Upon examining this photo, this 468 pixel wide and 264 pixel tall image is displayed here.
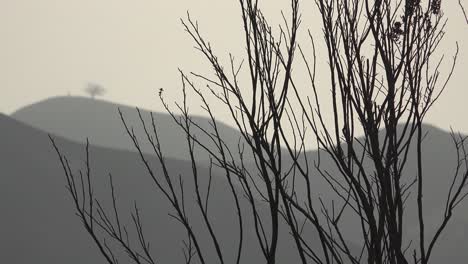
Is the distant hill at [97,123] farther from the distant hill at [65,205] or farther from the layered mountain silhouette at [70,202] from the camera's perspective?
the distant hill at [65,205]

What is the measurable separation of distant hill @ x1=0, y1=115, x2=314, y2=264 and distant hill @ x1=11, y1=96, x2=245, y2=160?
53521 mm

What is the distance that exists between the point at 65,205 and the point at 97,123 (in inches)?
2777

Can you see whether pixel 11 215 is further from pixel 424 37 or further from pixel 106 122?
pixel 106 122

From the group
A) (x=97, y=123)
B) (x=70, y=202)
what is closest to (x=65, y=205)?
(x=70, y=202)

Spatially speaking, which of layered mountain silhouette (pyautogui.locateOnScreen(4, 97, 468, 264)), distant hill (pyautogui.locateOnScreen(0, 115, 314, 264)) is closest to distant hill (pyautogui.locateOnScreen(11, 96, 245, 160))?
layered mountain silhouette (pyautogui.locateOnScreen(4, 97, 468, 264))

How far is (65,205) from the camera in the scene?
52.0 metres

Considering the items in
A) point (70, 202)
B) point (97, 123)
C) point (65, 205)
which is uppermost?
point (97, 123)

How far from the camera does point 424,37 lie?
285 cm

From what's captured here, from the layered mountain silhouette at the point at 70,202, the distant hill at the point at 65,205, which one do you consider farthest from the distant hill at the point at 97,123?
the distant hill at the point at 65,205

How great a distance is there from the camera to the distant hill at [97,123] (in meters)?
117

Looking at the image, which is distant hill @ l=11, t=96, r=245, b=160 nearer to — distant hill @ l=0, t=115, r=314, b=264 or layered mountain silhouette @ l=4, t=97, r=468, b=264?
layered mountain silhouette @ l=4, t=97, r=468, b=264

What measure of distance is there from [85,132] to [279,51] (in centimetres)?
11971

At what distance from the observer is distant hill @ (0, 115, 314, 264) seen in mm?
47875

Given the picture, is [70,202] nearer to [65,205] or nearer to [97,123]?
[65,205]
